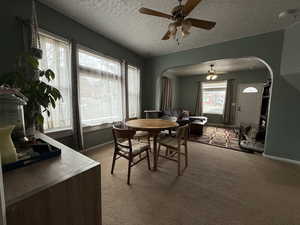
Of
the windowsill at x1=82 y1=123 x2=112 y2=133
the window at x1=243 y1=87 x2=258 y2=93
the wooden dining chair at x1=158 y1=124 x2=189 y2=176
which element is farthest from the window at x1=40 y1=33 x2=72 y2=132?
the window at x1=243 y1=87 x2=258 y2=93

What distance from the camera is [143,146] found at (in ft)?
6.56

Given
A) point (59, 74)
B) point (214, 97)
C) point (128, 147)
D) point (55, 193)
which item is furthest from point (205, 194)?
point (214, 97)

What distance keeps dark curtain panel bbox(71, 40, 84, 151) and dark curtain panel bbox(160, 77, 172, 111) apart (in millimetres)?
3865

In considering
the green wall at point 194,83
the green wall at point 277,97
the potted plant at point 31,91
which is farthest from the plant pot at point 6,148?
the green wall at point 194,83

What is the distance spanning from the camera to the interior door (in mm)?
4984

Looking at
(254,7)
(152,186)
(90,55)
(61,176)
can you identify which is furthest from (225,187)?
(90,55)

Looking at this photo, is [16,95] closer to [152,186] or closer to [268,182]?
[152,186]

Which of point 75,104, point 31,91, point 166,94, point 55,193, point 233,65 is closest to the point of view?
point 55,193

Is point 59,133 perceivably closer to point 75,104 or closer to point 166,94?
point 75,104

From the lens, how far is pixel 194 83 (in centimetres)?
655

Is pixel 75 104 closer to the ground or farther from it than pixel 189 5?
closer to the ground

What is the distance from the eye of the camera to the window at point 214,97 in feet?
19.7

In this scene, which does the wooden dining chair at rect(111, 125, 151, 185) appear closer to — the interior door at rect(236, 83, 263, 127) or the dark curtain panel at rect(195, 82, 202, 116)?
the interior door at rect(236, 83, 263, 127)

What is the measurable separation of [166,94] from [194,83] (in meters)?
1.78
